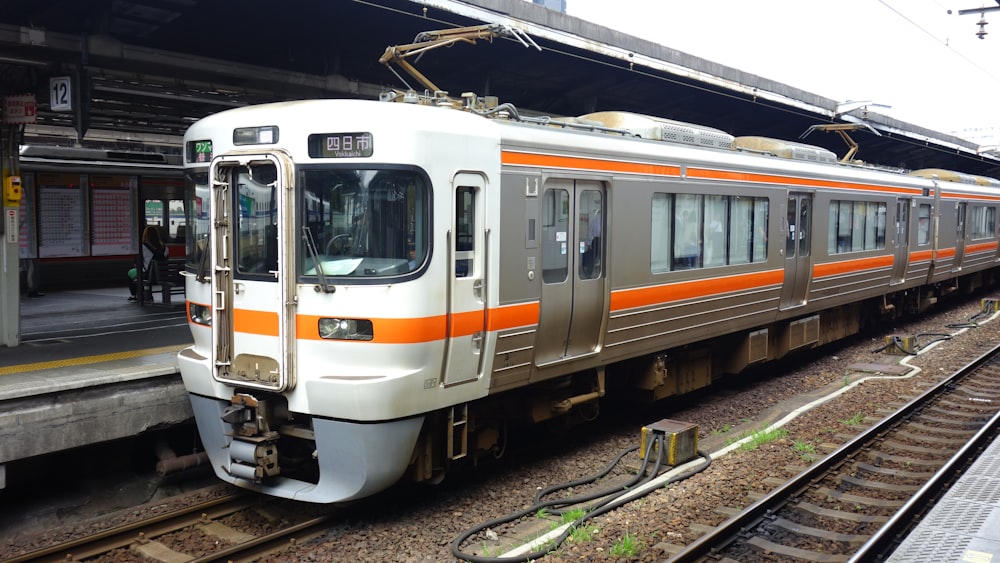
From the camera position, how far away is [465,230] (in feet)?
20.7

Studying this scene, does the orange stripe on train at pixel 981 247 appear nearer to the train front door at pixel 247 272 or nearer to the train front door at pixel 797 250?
the train front door at pixel 797 250

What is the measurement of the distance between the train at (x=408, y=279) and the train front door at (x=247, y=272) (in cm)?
1

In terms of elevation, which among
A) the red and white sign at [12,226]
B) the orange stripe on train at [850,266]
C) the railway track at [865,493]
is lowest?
the railway track at [865,493]

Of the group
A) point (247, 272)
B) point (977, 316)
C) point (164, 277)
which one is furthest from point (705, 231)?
point (977, 316)

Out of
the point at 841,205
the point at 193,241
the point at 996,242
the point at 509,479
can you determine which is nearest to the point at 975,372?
the point at 841,205

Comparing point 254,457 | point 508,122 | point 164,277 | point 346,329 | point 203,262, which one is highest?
point 508,122

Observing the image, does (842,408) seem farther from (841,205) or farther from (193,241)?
(193,241)

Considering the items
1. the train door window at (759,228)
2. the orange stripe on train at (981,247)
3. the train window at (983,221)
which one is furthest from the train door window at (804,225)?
the train window at (983,221)

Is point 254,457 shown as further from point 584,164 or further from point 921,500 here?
point 921,500

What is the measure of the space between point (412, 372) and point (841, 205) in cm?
921

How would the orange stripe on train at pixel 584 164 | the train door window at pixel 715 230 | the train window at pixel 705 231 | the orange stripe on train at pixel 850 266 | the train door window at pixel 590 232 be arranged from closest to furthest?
the orange stripe on train at pixel 584 164, the train door window at pixel 590 232, the train window at pixel 705 231, the train door window at pixel 715 230, the orange stripe on train at pixel 850 266

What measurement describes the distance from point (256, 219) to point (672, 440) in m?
4.10

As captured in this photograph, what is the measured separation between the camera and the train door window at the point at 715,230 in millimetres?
9453

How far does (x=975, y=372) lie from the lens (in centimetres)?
1246
